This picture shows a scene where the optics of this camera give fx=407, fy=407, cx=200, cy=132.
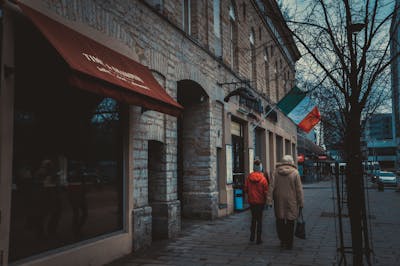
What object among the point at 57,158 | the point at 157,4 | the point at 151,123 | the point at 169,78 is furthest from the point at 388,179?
the point at 57,158

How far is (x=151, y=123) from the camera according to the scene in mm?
8430

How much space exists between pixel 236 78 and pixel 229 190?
4.45m

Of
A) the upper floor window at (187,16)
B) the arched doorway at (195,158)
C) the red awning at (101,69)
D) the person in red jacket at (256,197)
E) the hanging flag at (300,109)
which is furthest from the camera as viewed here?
the hanging flag at (300,109)

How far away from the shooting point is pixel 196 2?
11602mm

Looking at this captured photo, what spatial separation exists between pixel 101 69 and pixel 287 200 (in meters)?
4.25

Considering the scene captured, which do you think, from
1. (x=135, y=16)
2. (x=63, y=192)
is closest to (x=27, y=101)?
(x=63, y=192)

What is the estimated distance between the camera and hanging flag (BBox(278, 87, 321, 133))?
500 inches

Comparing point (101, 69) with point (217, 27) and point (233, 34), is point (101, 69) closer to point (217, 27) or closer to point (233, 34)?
point (217, 27)

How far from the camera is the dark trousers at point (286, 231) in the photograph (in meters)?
7.58

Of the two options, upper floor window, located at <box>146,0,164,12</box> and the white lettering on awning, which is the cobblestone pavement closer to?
the white lettering on awning

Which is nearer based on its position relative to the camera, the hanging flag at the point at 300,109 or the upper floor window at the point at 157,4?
the upper floor window at the point at 157,4

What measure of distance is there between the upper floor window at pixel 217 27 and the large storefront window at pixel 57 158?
Answer: 6904 millimetres

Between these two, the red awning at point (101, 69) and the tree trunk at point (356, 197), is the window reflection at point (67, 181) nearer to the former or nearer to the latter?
the red awning at point (101, 69)

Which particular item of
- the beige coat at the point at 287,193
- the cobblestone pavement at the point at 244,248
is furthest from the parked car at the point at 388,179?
the beige coat at the point at 287,193
